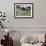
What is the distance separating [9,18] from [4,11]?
0.27 meters

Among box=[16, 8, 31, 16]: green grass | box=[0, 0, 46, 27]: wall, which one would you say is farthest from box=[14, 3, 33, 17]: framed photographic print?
box=[0, 0, 46, 27]: wall

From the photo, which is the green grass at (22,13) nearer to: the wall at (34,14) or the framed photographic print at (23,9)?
the framed photographic print at (23,9)

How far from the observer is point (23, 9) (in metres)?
4.62

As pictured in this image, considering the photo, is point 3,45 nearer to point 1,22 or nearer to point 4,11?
point 1,22

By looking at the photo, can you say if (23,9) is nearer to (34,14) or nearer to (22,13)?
(22,13)

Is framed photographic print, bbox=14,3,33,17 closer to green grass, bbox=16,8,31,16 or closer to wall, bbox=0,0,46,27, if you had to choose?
green grass, bbox=16,8,31,16

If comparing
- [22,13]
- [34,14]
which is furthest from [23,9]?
[34,14]

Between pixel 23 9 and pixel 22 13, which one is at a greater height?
pixel 23 9

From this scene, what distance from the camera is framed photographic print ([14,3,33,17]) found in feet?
15.0

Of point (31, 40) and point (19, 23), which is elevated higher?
point (19, 23)

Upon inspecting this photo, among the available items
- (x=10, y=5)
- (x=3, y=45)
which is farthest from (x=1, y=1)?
(x=3, y=45)

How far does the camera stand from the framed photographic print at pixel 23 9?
15.0ft

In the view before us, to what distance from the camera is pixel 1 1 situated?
459cm

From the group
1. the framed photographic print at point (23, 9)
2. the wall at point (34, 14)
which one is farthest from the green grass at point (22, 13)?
the wall at point (34, 14)
